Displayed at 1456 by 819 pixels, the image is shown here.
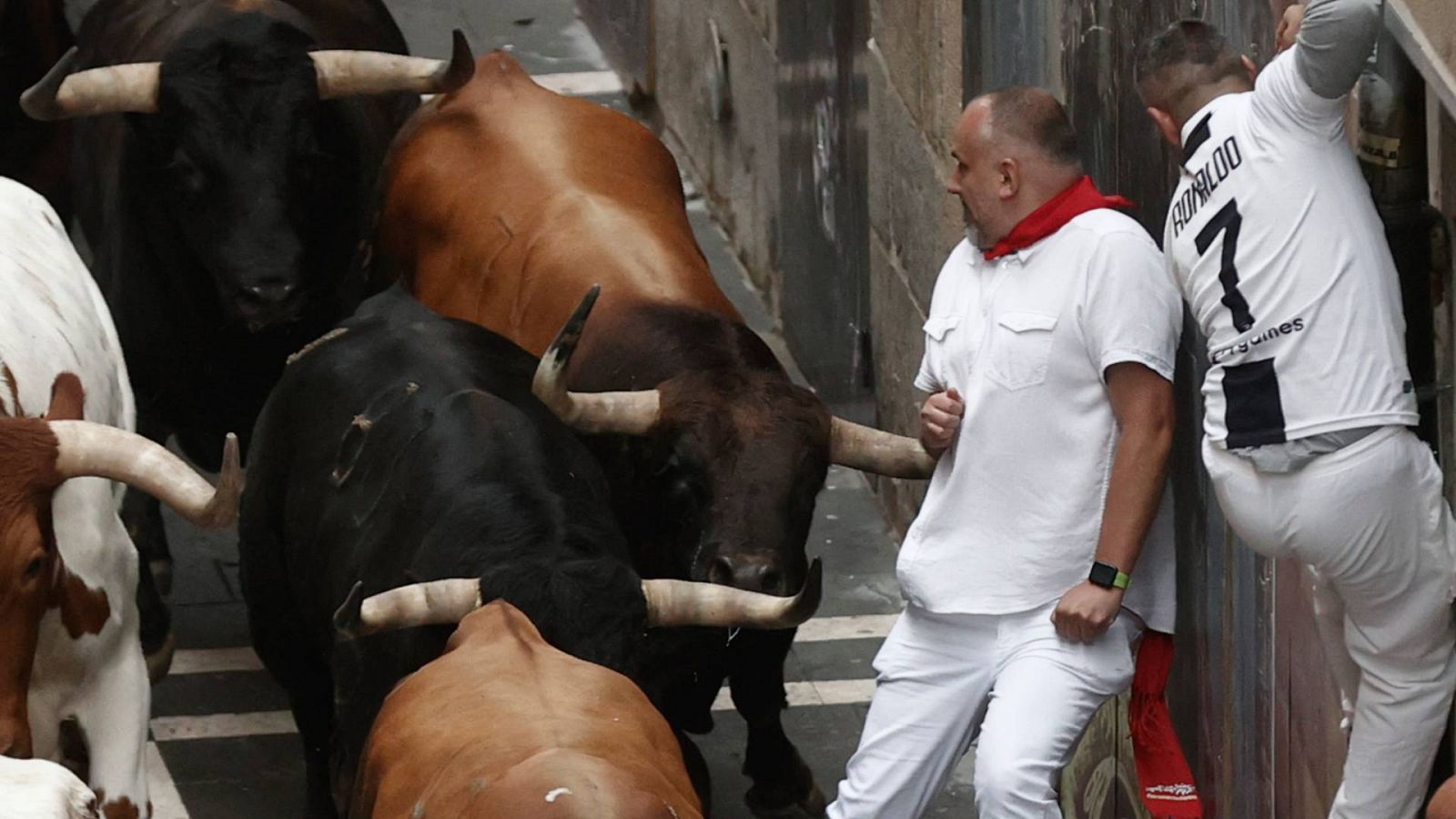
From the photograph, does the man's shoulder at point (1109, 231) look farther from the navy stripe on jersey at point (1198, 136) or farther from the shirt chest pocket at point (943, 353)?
the navy stripe on jersey at point (1198, 136)

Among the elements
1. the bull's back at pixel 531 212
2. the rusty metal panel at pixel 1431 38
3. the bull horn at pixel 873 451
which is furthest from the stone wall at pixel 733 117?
the rusty metal panel at pixel 1431 38

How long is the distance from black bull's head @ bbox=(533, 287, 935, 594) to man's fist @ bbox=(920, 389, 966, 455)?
43.4 inches

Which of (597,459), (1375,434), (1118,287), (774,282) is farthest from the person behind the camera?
(774,282)

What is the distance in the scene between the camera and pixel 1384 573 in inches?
206

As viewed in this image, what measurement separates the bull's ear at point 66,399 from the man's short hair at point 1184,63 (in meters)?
2.75

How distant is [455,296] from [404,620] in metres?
3.28

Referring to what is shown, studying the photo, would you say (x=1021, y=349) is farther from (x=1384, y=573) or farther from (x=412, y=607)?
(x=412, y=607)

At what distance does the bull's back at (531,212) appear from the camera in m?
8.74

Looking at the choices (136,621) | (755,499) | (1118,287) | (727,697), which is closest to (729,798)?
(727,697)

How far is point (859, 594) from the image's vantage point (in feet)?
33.2

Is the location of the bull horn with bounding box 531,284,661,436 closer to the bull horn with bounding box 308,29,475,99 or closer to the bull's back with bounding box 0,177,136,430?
the bull's back with bounding box 0,177,136,430

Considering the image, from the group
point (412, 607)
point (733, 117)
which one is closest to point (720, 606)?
point (412, 607)

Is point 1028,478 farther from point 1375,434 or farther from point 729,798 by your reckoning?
point 729,798

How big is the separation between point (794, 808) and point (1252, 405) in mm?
3419
